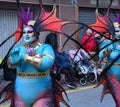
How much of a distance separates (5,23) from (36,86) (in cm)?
754

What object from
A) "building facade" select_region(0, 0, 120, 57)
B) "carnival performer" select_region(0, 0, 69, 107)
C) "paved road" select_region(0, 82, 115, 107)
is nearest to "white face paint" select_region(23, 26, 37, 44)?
"carnival performer" select_region(0, 0, 69, 107)

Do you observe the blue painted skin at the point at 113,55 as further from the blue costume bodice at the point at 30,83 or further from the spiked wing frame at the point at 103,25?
the blue costume bodice at the point at 30,83

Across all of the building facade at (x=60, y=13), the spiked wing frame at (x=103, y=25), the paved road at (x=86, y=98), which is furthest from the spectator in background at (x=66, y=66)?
the spiked wing frame at (x=103, y=25)

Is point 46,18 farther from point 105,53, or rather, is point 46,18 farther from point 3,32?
point 3,32

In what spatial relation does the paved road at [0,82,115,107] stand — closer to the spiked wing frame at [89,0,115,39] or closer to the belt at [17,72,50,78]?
the spiked wing frame at [89,0,115,39]

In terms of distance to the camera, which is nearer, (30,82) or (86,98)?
(30,82)

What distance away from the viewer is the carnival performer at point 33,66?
185 inches

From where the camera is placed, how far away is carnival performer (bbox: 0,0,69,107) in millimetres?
4707

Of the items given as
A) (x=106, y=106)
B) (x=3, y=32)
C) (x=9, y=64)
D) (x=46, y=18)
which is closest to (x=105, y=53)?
(x=46, y=18)

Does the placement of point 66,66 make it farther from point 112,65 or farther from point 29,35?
point 29,35

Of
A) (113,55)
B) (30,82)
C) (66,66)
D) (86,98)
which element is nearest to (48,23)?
(30,82)

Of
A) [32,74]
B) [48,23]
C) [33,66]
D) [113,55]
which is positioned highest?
[48,23]

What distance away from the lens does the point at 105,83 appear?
6473mm

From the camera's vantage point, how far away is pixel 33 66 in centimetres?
481
